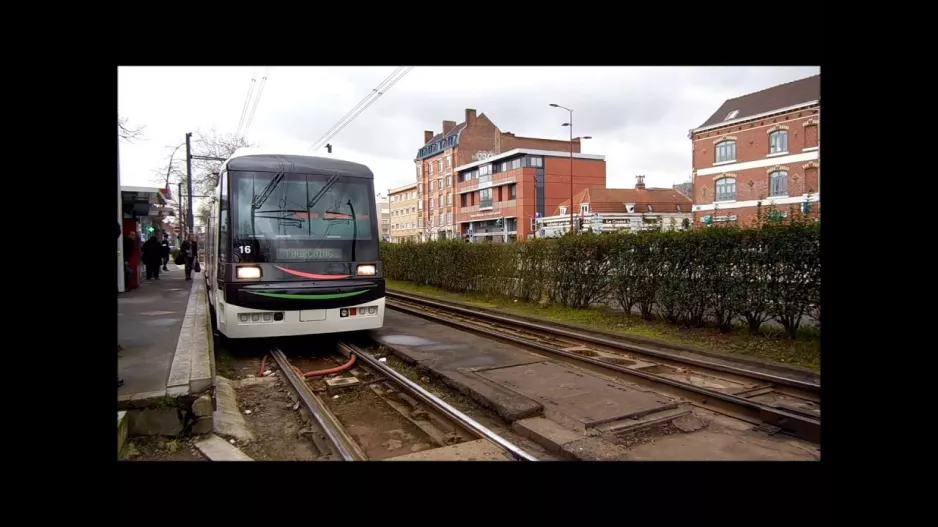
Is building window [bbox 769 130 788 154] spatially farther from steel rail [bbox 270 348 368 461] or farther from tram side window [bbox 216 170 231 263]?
steel rail [bbox 270 348 368 461]

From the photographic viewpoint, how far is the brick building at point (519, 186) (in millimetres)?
59656

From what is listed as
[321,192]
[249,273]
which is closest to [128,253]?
[249,273]

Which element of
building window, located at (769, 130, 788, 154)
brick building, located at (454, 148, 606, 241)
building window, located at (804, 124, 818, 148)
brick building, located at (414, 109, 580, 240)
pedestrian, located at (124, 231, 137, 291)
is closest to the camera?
pedestrian, located at (124, 231, 137, 291)

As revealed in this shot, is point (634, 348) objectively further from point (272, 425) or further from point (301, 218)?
point (301, 218)

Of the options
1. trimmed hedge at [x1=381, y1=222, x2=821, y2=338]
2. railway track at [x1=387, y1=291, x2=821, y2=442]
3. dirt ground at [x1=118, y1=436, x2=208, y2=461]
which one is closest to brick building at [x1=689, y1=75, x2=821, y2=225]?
trimmed hedge at [x1=381, y1=222, x2=821, y2=338]

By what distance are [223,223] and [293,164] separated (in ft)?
4.79

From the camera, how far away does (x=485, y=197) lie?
66312 millimetres

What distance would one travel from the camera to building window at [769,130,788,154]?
3572cm

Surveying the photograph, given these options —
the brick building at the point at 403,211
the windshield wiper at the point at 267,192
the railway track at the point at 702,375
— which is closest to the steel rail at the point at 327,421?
the windshield wiper at the point at 267,192

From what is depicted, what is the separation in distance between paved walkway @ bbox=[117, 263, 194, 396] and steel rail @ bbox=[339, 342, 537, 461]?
2.58 metres

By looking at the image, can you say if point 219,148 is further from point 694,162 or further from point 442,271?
point 694,162

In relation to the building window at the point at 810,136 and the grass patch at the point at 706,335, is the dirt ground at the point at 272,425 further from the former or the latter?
the building window at the point at 810,136
